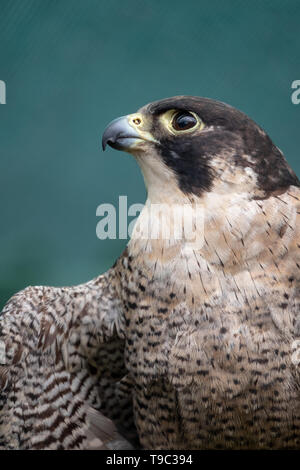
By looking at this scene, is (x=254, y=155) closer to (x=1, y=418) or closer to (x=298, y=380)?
(x=298, y=380)

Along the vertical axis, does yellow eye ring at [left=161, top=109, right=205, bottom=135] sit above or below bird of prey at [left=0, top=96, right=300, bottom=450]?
above

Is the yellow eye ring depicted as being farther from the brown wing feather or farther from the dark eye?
the brown wing feather

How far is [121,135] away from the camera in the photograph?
148cm

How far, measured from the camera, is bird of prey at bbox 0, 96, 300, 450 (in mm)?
1392

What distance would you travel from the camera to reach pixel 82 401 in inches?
69.5

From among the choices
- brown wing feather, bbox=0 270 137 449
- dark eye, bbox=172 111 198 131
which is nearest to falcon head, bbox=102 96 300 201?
dark eye, bbox=172 111 198 131

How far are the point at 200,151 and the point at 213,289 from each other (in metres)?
0.37

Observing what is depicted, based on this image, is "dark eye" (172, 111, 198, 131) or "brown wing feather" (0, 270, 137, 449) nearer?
"dark eye" (172, 111, 198, 131)

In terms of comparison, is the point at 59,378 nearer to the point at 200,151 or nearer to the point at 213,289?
the point at 213,289

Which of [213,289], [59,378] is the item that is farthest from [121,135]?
[59,378]

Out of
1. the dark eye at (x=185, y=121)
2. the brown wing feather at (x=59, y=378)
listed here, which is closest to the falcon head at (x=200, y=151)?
the dark eye at (x=185, y=121)

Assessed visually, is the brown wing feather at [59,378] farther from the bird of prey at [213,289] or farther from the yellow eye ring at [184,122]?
the yellow eye ring at [184,122]
